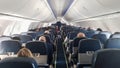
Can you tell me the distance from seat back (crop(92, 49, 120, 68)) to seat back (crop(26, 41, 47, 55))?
130 inches

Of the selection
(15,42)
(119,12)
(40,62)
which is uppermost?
(119,12)

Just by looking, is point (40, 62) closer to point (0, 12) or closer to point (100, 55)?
point (100, 55)

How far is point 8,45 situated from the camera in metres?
8.55

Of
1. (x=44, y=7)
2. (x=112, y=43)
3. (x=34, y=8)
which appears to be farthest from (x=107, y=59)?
(x=44, y=7)

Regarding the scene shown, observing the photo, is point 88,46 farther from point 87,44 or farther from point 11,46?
point 11,46

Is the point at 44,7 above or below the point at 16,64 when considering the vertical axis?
above

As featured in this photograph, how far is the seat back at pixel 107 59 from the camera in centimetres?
505

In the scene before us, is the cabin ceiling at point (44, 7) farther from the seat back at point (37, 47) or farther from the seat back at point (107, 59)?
the seat back at point (107, 59)

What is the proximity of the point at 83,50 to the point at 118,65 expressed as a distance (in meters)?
3.35

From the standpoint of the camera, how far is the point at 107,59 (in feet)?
16.7

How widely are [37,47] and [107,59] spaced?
3.47 meters

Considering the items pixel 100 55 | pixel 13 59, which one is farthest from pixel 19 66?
pixel 100 55

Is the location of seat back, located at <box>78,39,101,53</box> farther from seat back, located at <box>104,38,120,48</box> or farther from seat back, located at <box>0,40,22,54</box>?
seat back, located at <box>0,40,22,54</box>

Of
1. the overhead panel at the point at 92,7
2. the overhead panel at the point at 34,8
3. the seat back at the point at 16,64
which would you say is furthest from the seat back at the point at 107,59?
the overhead panel at the point at 34,8
